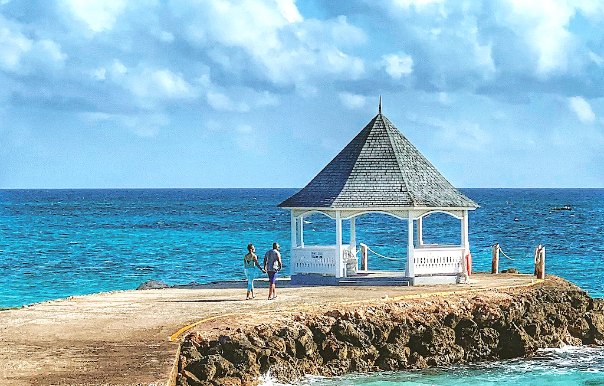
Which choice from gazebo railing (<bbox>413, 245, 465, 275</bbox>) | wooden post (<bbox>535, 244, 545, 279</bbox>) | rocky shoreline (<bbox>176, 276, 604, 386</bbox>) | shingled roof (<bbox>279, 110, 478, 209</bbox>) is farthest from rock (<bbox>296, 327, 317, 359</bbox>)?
wooden post (<bbox>535, 244, 545, 279</bbox>)

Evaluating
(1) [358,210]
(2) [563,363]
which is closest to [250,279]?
(1) [358,210]

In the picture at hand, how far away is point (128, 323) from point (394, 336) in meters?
5.92

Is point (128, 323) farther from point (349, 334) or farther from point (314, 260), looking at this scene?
point (314, 260)

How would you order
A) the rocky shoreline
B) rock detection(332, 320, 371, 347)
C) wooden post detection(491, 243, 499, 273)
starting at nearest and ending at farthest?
1. the rocky shoreline
2. rock detection(332, 320, 371, 347)
3. wooden post detection(491, 243, 499, 273)

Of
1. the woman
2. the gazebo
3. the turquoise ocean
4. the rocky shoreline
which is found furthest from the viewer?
the gazebo

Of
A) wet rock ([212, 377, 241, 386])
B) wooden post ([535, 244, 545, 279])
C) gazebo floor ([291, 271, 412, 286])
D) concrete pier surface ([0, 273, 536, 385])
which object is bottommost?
wet rock ([212, 377, 241, 386])

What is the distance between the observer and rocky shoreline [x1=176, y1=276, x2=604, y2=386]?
1931 cm

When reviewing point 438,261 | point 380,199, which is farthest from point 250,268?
point 438,261

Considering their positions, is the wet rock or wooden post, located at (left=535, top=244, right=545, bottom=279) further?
wooden post, located at (left=535, top=244, right=545, bottom=279)

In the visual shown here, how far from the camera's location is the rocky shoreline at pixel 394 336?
63.4 ft

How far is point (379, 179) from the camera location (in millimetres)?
28375

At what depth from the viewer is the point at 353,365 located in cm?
2155

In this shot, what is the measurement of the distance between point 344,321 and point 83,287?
23.9 metres

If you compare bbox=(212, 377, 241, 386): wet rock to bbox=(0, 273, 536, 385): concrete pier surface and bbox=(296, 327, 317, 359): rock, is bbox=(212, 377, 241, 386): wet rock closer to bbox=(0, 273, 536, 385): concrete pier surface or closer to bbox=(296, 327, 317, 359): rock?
bbox=(0, 273, 536, 385): concrete pier surface
